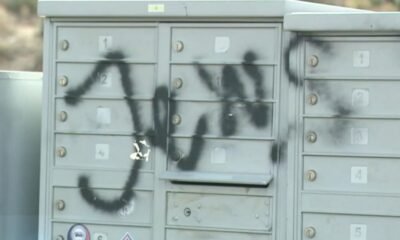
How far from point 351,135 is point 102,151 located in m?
1.36

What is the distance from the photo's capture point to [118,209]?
5.05 m

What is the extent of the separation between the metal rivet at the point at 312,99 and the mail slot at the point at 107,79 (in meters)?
0.84

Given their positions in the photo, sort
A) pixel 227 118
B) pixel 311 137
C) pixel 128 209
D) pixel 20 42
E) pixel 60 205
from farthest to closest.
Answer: pixel 20 42, pixel 60 205, pixel 128 209, pixel 227 118, pixel 311 137

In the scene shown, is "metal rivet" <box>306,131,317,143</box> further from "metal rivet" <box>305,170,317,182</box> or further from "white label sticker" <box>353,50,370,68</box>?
"white label sticker" <box>353,50,370,68</box>

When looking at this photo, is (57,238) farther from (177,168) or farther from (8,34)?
(8,34)

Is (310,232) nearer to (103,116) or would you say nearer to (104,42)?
(103,116)

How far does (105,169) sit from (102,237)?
376 mm

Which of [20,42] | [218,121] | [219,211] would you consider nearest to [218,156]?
[218,121]

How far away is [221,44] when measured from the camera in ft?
16.0

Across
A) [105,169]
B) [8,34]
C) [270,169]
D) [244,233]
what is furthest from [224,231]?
[8,34]

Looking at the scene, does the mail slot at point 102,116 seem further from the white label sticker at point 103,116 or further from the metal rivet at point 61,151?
the metal rivet at point 61,151

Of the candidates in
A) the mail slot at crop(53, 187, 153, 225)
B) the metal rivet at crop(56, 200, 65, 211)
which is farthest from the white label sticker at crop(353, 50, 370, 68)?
the metal rivet at crop(56, 200, 65, 211)

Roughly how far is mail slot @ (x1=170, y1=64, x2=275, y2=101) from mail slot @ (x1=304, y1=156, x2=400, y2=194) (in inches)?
17.3

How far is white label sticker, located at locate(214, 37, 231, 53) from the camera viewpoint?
4875 mm
